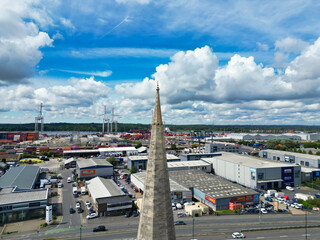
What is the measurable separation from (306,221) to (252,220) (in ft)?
20.3

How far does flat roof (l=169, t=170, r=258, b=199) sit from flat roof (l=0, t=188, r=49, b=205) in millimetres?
21624

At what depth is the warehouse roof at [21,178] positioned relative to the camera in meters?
36.1

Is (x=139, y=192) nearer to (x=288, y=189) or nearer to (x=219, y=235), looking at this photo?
(x=219, y=235)

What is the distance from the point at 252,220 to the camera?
89.2 feet

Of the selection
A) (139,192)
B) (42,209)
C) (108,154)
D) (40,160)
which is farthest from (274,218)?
(40,160)

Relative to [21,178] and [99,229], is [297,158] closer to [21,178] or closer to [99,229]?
[99,229]

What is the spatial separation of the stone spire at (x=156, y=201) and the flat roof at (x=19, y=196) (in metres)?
27.3

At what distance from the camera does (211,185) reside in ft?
119

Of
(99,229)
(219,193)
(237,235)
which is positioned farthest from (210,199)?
(99,229)

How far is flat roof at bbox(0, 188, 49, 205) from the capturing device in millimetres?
28422

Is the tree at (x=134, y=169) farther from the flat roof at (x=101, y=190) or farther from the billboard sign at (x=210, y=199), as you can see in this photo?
the billboard sign at (x=210, y=199)

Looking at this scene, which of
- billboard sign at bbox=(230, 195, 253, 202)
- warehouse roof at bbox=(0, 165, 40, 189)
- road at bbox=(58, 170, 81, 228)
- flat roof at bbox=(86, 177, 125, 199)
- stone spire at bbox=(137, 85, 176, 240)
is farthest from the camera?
warehouse roof at bbox=(0, 165, 40, 189)

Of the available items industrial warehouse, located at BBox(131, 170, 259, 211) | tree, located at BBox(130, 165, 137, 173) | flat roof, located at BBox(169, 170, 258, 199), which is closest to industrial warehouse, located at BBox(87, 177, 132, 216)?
industrial warehouse, located at BBox(131, 170, 259, 211)

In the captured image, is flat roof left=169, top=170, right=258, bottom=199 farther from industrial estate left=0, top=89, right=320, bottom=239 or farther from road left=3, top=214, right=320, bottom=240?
road left=3, top=214, right=320, bottom=240
